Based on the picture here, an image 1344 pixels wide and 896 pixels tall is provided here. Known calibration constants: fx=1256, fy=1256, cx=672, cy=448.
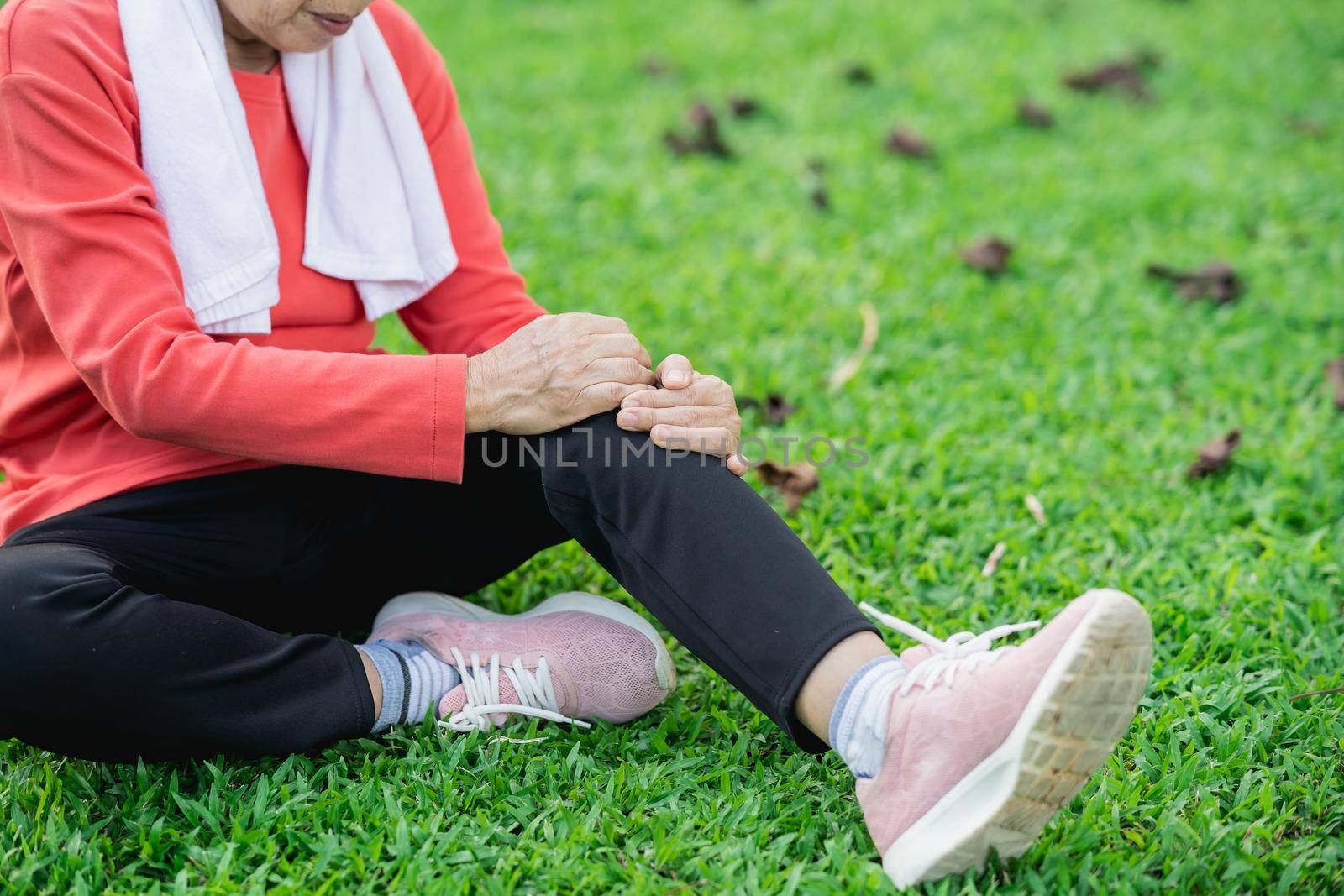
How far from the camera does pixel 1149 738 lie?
201cm

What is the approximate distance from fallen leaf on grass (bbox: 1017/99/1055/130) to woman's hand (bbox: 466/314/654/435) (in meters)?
3.29

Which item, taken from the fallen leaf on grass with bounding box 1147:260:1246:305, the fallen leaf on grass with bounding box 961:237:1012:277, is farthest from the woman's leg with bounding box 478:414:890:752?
the fallen leaf on grass with bounding box 1147:260:1246:305

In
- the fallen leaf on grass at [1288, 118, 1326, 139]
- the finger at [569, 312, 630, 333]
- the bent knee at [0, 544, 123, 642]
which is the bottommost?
the fallen leaf on grass at [1288, 118, 1326, 139]

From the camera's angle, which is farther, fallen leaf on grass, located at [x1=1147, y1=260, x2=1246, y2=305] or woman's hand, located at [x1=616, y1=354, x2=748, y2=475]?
fallen leaf on grass, located at [x1=1147, y1=260, x2=1246, y2=305]

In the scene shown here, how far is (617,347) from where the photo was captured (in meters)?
1.85

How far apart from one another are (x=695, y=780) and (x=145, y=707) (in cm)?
79

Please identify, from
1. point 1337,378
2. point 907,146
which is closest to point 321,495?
point 1337,378

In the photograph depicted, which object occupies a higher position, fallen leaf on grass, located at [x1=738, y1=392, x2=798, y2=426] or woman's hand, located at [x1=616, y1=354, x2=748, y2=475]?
woman's hand, located at [x1=616, y1=354, x2=748, y2=475]

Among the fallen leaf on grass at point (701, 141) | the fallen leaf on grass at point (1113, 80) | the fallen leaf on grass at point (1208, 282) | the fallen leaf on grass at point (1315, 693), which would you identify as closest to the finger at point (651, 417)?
the fallen leaf on grass at point (1315, 693)

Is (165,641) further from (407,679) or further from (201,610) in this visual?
(407,679)

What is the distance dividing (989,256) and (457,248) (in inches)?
76.6

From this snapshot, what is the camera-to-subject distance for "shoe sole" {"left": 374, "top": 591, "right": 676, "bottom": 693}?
204 centimetres

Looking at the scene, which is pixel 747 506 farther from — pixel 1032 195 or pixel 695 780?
pixel 1032 195

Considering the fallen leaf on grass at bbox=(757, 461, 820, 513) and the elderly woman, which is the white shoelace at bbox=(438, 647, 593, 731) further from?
the fallen leaf on grass at bbox=(757, 461, 820, 513)
